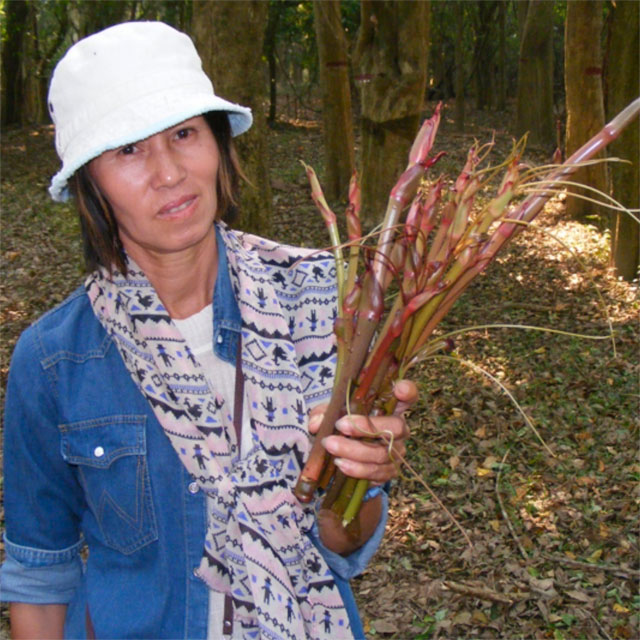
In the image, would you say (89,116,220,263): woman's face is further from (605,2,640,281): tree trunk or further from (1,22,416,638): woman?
(605,2,640,281): tree trunk

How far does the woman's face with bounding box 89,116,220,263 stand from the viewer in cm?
183

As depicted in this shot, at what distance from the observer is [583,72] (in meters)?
8.17

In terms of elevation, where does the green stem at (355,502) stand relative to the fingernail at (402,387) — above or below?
below

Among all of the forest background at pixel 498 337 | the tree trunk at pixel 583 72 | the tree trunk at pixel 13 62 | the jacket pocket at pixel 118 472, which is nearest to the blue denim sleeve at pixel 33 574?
the jacket pocket at pixel 118 472

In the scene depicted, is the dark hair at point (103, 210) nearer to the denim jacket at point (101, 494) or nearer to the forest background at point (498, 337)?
the denim jacket at point (101, 494)

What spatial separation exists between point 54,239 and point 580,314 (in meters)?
6.79

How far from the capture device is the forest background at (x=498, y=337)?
13.8 ft

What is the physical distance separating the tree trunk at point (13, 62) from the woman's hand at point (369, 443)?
1798 cm

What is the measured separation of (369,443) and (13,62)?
755 inches

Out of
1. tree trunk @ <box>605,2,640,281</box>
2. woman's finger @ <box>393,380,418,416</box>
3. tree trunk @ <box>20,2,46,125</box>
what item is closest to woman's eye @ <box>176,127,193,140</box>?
woman's finger @ <box>393,380,418,416</box>

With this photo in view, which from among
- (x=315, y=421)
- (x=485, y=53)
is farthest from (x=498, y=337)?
(x=485, y=53)

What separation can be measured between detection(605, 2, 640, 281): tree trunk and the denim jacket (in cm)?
628

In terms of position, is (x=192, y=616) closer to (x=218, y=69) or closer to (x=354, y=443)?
(x=354, y=443)

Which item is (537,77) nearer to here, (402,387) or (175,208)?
(175,208)
